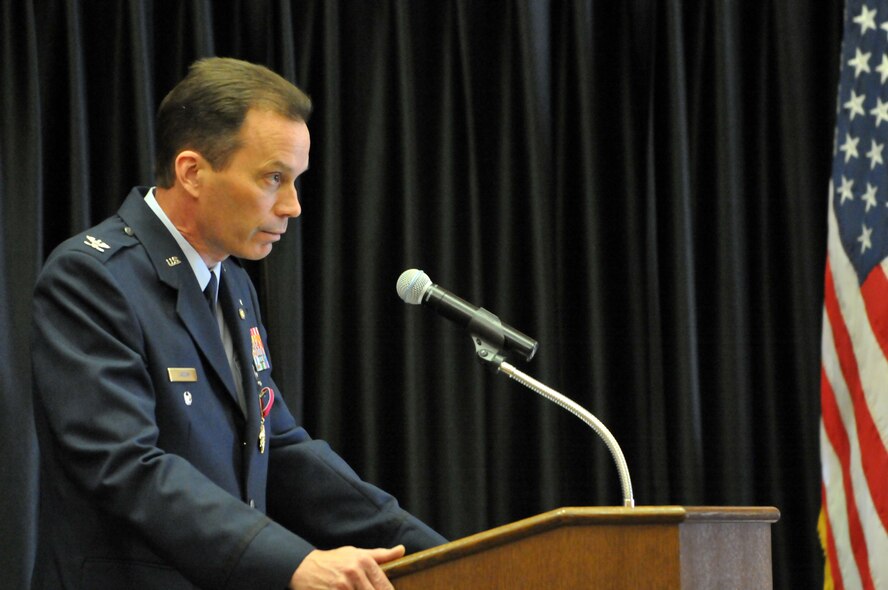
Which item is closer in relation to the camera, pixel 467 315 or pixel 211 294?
pixel 467 315

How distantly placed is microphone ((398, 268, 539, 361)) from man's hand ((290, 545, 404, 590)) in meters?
0.38

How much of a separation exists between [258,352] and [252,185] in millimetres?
334

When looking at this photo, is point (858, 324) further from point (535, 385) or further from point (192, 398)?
point (192, 398)

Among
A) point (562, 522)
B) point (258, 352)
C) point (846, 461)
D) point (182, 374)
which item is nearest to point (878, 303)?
point (846, 461)

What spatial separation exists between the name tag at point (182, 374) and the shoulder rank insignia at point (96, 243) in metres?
0.24

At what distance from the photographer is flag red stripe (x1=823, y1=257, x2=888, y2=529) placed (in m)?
3.09

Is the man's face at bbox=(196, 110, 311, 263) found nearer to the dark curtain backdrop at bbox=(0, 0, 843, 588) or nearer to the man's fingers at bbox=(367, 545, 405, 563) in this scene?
the man's fingers at bbox=(367, 545, 405, 563)

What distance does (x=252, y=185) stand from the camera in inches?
85.0

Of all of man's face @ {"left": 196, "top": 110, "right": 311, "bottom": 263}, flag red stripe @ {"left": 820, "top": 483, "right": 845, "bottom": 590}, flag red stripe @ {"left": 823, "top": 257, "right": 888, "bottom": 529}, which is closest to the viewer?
man's face @ {"left": 196, "top": 110, "right": 311, "bottom": 263}

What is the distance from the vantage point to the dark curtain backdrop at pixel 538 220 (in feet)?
11.2

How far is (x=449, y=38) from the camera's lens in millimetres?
3623

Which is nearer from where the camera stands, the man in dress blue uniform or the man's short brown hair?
the man in dress blue uniform

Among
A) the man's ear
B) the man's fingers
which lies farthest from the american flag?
the man's ear

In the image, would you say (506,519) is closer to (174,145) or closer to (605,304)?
(605,304)
